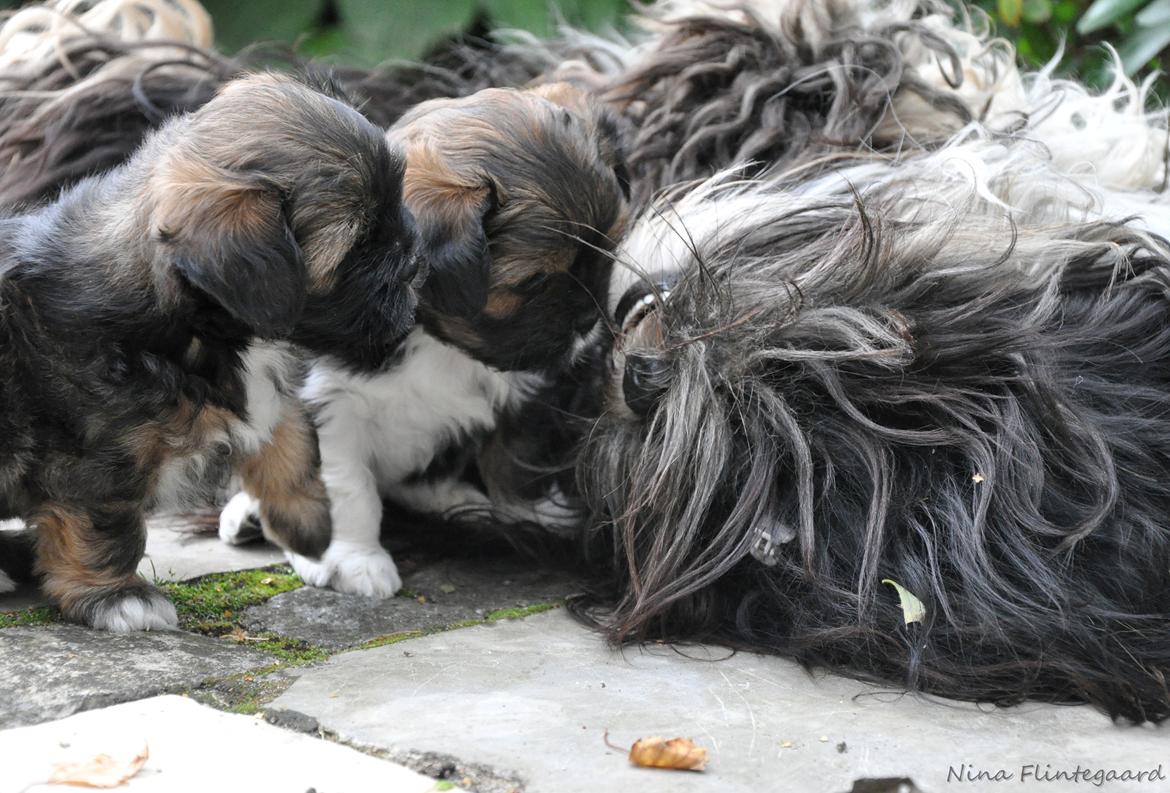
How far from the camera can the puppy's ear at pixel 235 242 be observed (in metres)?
2.01

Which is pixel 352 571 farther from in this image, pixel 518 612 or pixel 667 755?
pixel 667 755

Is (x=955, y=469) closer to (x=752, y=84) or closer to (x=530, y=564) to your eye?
(x=530, y=564)

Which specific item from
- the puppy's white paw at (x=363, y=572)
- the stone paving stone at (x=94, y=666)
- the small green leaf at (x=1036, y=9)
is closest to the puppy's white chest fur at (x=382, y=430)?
the puppy's white paw at (x=363, y=572)

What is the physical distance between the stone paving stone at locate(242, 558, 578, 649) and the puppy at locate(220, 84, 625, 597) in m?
0.07

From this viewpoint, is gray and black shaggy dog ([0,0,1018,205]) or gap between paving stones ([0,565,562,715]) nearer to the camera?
gap between paving stones ([0,565,562,715])

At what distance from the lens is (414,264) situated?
228 cm

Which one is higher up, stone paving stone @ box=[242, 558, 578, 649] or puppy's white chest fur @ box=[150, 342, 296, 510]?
puppy's white chest fur @ box=[150, 342, 296, 510]

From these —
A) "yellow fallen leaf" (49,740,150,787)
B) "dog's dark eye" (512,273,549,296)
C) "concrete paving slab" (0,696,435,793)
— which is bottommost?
"concrete paving slab" (0,696,435,793)

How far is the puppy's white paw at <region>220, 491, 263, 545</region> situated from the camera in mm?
2758

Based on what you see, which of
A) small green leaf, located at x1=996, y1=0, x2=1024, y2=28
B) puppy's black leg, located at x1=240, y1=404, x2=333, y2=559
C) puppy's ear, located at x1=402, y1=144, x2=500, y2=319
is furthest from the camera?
small green leaf, located at x1=996, y1=0, x2=1024, y2=28

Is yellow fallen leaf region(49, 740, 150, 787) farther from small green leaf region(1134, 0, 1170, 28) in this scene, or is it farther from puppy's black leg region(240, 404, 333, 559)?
small green leaf region(1134, 0, 1170, 28)

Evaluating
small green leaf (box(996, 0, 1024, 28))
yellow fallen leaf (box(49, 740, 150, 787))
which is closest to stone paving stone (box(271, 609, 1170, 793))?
yellow fallen leaf (box(49, 740, 150, 787))

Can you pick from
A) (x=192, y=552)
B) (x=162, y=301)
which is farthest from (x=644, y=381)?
(x=192, y=552)

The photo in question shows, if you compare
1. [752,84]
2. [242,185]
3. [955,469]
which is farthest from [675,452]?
[752,84]
